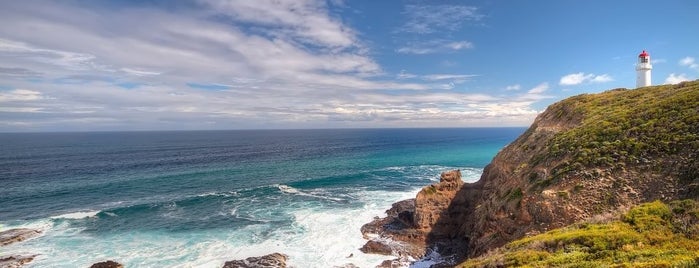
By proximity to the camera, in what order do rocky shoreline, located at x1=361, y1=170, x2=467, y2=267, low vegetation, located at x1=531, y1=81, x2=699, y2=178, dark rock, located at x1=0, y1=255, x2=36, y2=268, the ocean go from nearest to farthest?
low vegetation, located at x1=531, y1=81, x2=699, y2=178 < dark rock, located at x1=0, y1=255, x2=36, y2=268 < rocky shoreline, located at x1=361, y1=170, x2=467, y2=267 < the ocean

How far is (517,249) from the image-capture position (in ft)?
59.6

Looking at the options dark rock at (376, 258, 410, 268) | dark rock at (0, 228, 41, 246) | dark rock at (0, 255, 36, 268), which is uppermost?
dark rock at (0, 228, 41, 246)

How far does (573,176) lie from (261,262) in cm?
2414

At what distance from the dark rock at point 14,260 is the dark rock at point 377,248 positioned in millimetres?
28568

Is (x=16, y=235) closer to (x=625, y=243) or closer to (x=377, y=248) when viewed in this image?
(x=377, y=248)

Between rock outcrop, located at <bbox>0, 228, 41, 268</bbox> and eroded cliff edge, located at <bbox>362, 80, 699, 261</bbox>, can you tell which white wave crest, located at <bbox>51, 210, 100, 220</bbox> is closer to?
rock outcrop, located at <bbox>0, 228, 41, 268</bbox>

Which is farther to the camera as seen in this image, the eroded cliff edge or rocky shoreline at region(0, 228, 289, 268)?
rocky shoreline at region(0, 228, 289, 268)

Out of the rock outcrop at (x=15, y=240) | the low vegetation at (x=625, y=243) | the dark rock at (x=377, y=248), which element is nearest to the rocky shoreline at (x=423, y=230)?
the dark rock at (x=377, y=248)

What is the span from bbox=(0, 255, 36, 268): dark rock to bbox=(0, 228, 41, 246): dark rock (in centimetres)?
461

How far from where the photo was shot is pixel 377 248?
31.6 m

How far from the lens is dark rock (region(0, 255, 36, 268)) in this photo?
29594 millimetres

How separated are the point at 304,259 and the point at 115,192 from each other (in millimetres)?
40740

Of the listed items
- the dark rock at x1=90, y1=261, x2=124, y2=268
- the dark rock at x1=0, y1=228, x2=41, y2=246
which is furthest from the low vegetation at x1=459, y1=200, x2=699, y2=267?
the dark rock at x1=0, y1=228, x2=41, y2=246

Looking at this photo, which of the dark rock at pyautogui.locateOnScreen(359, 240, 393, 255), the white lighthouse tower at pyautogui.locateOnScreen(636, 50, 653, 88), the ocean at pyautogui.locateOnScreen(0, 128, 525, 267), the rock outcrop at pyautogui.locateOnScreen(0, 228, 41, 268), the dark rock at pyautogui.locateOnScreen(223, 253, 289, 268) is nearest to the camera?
the dark rock at pyautogui.locateOnScreen(223, 253, 289, 268)
